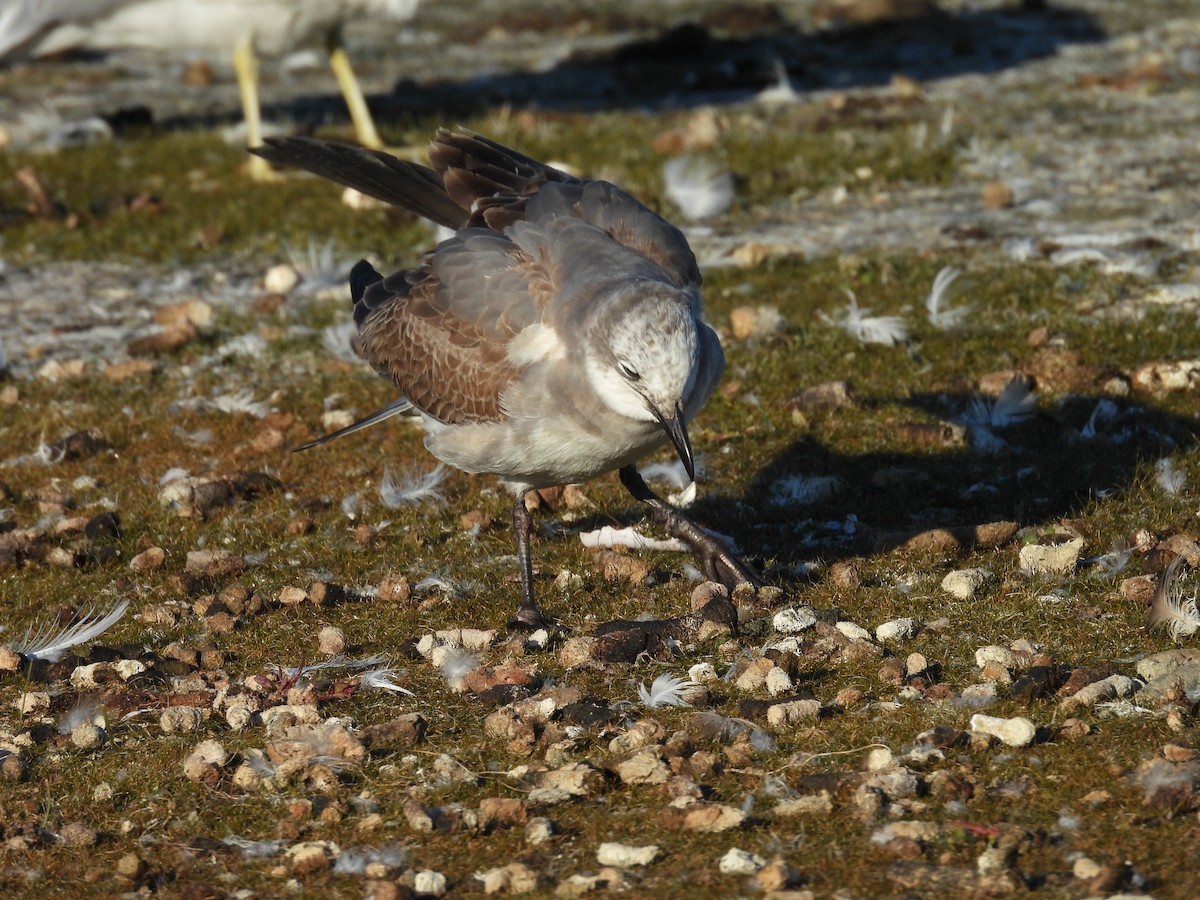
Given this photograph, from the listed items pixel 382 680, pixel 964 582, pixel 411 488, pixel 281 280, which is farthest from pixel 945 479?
pixel 281 280

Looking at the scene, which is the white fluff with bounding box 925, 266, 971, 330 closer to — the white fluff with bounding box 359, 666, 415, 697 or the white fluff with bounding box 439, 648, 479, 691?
the white fluff with bounding box 439, 648, 479, 691

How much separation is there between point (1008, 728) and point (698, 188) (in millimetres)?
6168

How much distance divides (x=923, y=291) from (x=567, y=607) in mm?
3520

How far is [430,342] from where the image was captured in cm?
585

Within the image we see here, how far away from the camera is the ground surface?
4.12 m

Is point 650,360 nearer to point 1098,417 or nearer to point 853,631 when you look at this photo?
point 853,631

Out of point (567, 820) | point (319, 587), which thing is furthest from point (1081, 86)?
point (567, 820)

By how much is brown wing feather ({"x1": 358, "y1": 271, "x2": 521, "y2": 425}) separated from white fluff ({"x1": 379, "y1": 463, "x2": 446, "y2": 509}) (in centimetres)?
60

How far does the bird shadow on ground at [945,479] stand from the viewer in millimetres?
6023

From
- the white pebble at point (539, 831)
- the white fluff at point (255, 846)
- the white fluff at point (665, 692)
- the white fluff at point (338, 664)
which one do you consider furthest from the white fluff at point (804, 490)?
the white fluff at point (255, 846)

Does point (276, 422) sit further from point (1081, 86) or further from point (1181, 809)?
point (1081, 86)

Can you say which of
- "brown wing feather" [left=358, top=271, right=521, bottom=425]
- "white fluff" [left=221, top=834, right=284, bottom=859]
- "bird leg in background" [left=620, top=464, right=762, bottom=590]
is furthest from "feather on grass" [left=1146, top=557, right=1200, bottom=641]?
"white fluff" [left=221, top=834, right=284, bottom=859]

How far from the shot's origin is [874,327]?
Answer: 25.4 ft

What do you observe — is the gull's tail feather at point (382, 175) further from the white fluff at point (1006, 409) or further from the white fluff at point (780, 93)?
the white fluff at point (780, 93)
